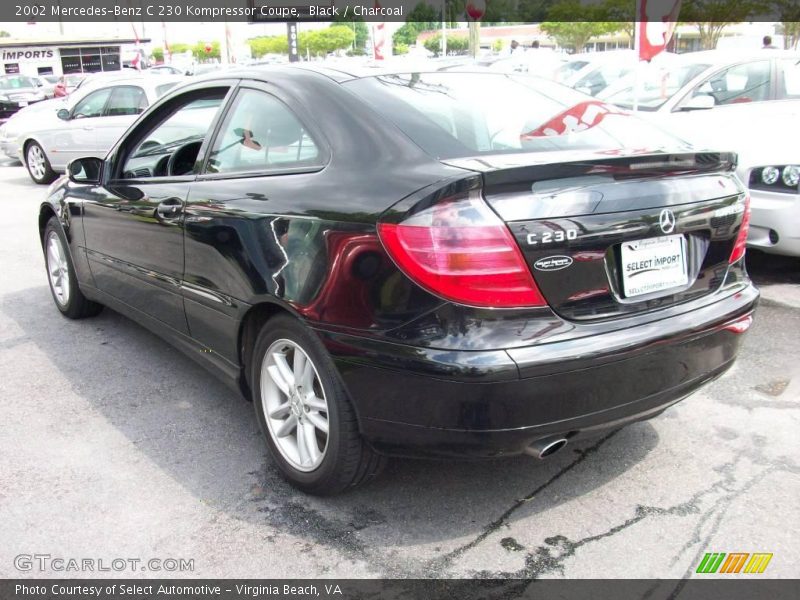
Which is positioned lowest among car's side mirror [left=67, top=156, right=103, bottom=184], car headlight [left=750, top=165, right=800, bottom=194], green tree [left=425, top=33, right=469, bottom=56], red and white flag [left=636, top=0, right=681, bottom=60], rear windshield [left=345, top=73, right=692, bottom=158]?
car headlight [left=750, top=165, right=800, bottom=194]

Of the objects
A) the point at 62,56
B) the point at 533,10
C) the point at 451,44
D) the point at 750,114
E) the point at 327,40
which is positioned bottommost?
the point at 750,114

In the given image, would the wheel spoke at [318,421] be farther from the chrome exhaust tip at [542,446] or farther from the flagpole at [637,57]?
the flagpole at [637,57]

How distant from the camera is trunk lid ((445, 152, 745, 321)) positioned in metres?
2.49

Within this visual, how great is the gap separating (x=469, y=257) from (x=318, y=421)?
0.94 metres

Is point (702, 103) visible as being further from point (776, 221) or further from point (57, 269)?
point (57, 269)

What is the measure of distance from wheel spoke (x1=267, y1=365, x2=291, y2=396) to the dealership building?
45.8 meters

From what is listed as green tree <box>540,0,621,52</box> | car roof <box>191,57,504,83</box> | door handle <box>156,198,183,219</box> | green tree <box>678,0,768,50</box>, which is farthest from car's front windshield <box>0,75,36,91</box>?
green tree <box>540,0,621,52</box>

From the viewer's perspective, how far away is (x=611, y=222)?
2.58 m

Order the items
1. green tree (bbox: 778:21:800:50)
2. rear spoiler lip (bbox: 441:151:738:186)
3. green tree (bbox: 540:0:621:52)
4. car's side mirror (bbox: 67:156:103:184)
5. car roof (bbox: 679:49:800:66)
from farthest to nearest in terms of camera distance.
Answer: green tree (bbox: 540:0:621:52) < green tree (bbox: 778:21:800:50) < car roof (bbox: 679:49:800:66) < car's side mirror (bbox: 67:156:103:184) < rear spoiler lip (bbox: 441:151:738:186)

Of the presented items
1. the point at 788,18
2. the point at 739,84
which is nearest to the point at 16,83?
the point at 739,84

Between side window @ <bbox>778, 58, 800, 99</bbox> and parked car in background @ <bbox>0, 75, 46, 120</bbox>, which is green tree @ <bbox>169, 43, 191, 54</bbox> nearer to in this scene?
parked car in background @ <bbox>0, 75, 46, 120</bbox>

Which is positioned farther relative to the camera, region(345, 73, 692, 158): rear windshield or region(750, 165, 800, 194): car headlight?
region(750, 165, 800, 194): car headlight

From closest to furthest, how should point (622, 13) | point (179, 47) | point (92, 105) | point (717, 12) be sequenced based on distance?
point (92, 105), point (717, 12), point (622, 13), point (179, 47)

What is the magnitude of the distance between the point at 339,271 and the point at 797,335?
133 inches
